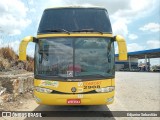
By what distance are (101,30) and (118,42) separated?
72 centimetres

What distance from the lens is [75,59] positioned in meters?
8.89

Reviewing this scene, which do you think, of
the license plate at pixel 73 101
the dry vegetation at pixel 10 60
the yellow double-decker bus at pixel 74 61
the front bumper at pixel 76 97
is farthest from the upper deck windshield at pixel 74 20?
the dry vegetation at pixel 10 60

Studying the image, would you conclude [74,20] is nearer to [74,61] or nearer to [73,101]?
[74,61]

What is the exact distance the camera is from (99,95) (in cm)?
874

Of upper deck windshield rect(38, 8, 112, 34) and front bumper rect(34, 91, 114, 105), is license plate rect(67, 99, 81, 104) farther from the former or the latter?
upper deck windshield rect(38, 8, 112, 34)

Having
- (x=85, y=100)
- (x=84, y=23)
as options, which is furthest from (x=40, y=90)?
(x=84, y=23)

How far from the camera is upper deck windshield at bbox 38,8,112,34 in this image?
9344 mm

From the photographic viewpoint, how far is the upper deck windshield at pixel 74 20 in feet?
30.7

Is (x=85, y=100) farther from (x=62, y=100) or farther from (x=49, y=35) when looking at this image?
(x=49, y=35)

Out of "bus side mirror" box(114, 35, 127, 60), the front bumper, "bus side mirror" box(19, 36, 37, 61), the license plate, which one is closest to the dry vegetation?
"bus side mirror" box(19, 36, 37, 61)

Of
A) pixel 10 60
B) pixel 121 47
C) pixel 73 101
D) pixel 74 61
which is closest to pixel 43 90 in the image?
pixel 73 101

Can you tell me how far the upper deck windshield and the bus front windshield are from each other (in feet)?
1.48

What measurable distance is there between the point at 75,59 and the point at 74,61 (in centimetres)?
7

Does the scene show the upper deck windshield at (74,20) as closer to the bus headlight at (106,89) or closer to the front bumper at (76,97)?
the bus headlight at (106,89)
